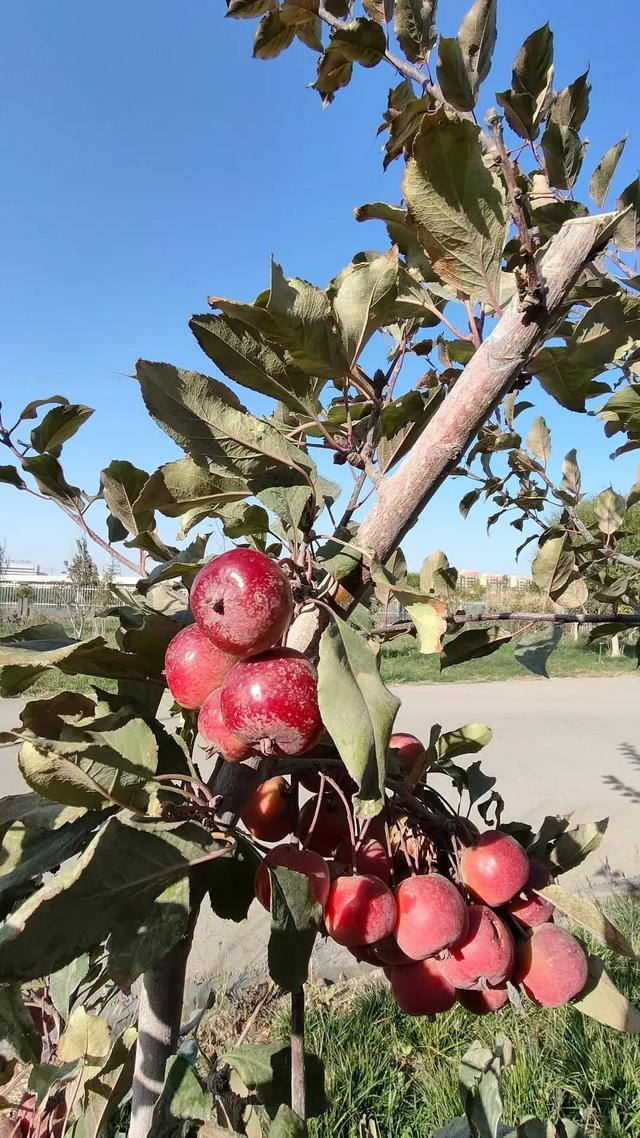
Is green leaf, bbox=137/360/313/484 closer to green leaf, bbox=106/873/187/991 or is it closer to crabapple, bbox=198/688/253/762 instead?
crabapple, bbox=198/688/253/762

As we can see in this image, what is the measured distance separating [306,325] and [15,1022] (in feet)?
2.38

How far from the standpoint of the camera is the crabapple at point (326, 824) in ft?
2.86

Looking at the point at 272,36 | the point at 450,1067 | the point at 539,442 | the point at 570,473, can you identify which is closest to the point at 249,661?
the point at 272,36

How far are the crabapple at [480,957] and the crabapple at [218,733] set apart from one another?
1.22ft

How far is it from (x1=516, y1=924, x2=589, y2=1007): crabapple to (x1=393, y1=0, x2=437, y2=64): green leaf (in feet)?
3.75

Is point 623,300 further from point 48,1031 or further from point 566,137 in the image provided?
point 48,1031

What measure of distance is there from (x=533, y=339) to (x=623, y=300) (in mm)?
165

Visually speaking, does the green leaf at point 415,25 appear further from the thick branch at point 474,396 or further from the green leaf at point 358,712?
the green leaf at point 358,712

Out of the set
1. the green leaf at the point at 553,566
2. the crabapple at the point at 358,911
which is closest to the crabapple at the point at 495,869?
the crabapple at the point at 358,911

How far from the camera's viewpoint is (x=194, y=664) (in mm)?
663

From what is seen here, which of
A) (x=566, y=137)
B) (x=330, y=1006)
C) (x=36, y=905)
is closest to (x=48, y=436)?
(x=36, y=905)

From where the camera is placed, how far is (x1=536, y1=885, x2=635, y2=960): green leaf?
751mm

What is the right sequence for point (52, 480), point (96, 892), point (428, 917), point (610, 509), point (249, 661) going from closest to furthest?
point (96, 892)
point (249, 661)
point (428, 917)
point (52, 480)
point (610, 509)

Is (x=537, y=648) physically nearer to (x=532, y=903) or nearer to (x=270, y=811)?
(x=532, y=903)
